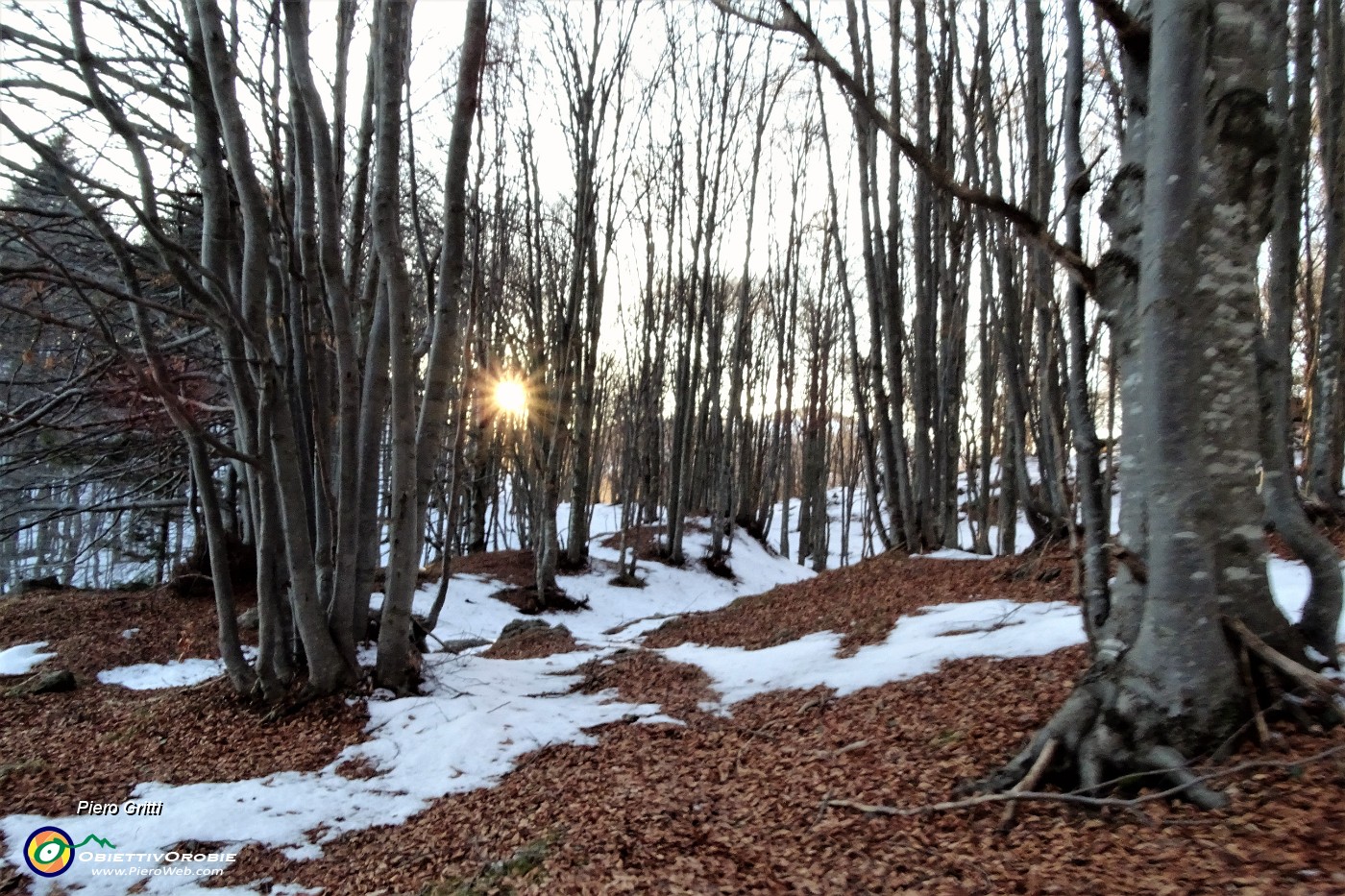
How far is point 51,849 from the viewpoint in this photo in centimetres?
366

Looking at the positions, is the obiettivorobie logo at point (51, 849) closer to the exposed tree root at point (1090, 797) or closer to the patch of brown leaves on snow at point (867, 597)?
the exposed tree root at point (1090, 797)

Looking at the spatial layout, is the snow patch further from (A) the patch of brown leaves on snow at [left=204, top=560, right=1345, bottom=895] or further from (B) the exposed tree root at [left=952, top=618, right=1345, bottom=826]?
(B) the exposed tree root at [left=952, top=618, right=1345, bottom=826]

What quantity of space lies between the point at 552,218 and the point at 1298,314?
47.6 feet

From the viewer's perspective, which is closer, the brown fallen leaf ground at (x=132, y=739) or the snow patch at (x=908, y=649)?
the brown fallen leaf ground at (x=132, y=739)

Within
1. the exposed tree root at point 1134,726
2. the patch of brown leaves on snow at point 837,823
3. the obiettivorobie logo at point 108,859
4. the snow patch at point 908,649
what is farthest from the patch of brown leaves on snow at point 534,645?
the exposed tree root at point 1134,726

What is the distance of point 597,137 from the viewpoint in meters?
14.5

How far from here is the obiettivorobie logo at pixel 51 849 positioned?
138 inches

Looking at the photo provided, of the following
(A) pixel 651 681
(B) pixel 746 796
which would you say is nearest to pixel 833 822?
(B) pixel 746 796

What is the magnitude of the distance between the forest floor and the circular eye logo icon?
0.19 m

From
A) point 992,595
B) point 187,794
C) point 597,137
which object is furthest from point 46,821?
point 597,137

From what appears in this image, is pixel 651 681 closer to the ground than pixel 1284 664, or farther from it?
closer to the ground

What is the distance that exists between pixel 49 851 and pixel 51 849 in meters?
0.01

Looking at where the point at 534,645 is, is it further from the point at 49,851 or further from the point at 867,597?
the point at 49,851

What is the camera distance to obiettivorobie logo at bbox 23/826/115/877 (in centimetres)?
352
